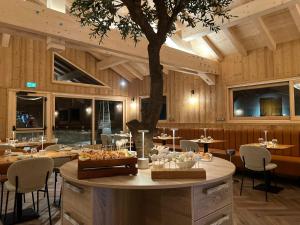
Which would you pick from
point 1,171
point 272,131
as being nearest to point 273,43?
point 272,131

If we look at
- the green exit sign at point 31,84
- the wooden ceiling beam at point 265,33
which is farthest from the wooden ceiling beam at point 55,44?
the wooden ceiling beam at point 265,33

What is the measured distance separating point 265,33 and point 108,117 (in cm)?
611

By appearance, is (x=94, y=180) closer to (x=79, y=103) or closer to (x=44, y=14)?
(x=44, y=14)

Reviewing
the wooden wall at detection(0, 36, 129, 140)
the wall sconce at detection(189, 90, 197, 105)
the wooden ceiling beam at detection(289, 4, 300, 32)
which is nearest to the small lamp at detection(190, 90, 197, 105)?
the wall sconce at detection(189, 90, 197, 105)

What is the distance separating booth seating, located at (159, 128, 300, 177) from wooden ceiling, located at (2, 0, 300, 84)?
1588 mm

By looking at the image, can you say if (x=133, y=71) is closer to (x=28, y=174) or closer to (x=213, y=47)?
(x=213, y=47)

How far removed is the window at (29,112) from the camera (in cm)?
712

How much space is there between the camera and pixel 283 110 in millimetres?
5766

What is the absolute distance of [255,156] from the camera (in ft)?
13.1

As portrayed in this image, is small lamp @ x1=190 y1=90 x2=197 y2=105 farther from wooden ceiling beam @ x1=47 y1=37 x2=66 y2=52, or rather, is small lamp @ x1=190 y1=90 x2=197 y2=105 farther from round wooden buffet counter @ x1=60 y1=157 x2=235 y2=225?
round wooden buffet counter @ x1=60 y1=157 x2=235 y2=225

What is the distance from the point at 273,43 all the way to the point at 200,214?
17.8 feet

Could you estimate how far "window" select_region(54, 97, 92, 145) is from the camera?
8.00 meters

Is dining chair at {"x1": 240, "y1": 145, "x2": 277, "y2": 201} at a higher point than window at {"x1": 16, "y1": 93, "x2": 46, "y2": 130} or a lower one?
lower

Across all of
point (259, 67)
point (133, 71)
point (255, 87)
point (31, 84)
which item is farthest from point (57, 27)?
point (133, 71)
